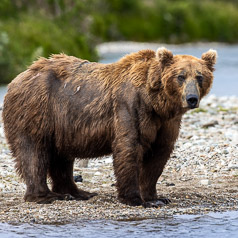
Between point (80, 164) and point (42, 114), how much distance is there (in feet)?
7.80

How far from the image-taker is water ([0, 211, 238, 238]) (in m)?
6.64

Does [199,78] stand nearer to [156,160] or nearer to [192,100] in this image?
[192,100]

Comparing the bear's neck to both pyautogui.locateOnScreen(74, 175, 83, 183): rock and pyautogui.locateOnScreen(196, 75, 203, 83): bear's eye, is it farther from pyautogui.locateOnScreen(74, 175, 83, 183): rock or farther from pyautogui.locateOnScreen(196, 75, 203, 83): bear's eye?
pyautogui.locateOnScreen(74, 175, 83, 183): rock

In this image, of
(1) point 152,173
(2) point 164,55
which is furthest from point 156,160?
(2) point 164,55

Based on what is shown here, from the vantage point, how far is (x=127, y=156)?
289 inches

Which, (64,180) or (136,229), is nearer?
(136,229)

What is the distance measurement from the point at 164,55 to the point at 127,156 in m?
1.19

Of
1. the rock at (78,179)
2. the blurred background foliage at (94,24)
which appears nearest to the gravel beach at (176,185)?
the rock at (78,179)

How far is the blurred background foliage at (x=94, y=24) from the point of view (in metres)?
23.0

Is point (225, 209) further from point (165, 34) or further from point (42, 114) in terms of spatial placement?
point (165, 34)

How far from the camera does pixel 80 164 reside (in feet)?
32.7

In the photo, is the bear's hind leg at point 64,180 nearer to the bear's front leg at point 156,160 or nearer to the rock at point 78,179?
the bear's front leg at point 156,160

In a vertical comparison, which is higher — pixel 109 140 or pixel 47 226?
pixel 109 140

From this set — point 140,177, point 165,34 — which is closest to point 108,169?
point 140,177
